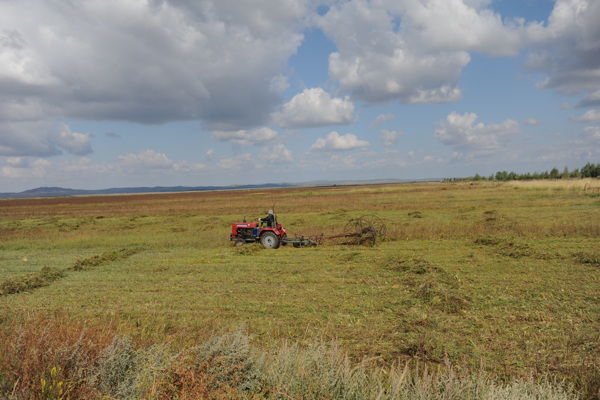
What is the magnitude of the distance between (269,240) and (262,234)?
17.5 inches

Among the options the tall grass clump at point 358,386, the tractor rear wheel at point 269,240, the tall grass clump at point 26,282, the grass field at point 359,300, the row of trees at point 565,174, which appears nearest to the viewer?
the tall grass clump at point 358,386

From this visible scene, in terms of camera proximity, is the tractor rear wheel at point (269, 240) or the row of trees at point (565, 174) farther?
the row of trees at point (565, 174)

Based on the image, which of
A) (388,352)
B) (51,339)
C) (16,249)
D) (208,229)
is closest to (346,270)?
(388,352)

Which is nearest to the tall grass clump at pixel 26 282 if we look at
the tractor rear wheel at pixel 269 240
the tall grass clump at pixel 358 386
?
the tractor rear wheel at pixel 269 240

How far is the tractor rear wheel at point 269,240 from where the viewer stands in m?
16.1

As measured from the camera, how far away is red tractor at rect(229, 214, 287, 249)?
635 inches

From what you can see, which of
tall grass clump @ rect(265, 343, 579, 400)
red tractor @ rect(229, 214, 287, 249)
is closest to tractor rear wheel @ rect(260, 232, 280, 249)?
red tractor @ rect(229, 214, 287, 249)

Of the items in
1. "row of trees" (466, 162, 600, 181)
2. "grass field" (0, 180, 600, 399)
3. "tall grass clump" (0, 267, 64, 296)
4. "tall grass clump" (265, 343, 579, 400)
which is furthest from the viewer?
"row of trees" (466, 162, 600, 181)

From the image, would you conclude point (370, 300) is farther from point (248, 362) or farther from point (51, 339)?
point (51, 339)

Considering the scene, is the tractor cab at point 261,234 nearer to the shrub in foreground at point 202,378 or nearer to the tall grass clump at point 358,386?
the shrub in foreground at point 202,378


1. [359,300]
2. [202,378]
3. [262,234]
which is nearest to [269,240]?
[262,234]

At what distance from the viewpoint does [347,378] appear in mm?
4070

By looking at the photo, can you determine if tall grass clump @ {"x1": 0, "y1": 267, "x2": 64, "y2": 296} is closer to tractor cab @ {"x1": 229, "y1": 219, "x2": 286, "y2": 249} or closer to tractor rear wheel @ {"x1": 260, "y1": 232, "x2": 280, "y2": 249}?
tractor cab @ {"x1": 229, "y1": 219, "x2": 286, "y2": 249}

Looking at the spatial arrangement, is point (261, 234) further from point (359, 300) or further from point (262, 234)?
point (359, 300)
